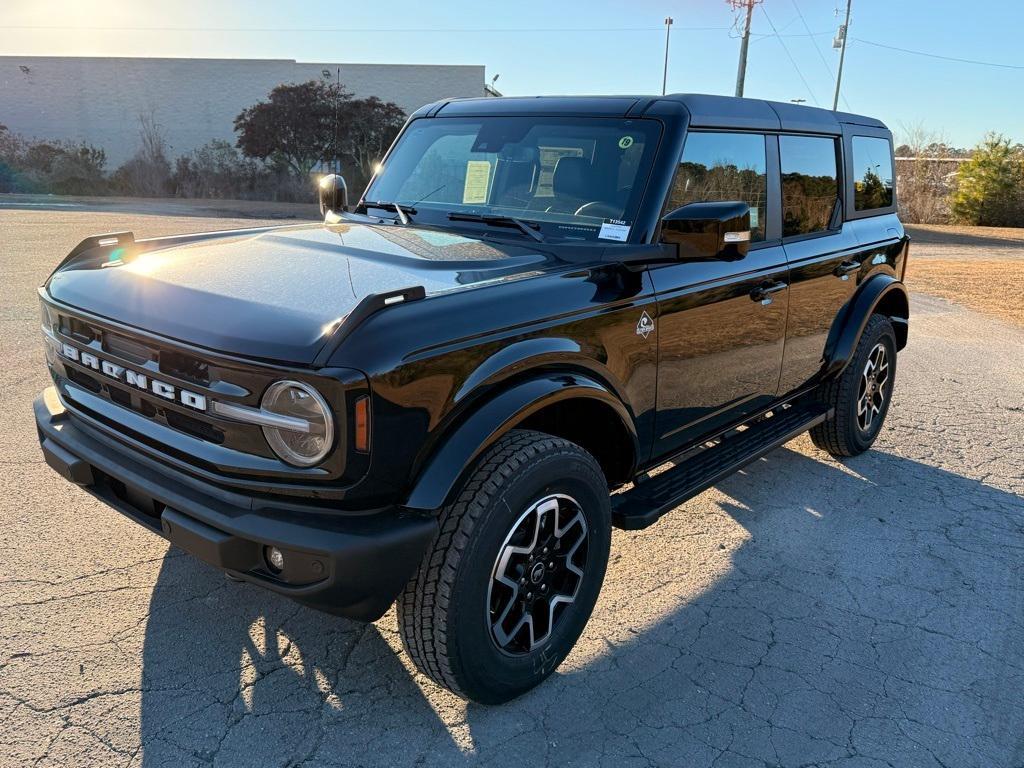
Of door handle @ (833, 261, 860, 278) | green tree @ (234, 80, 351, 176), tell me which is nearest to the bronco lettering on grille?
door handle @ (833, 261, 860, 278)

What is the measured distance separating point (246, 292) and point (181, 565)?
1.57 meters

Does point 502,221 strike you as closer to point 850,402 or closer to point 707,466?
point 707,466

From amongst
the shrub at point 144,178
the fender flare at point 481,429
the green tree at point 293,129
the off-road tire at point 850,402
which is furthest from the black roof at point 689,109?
the shrub at point 144,178

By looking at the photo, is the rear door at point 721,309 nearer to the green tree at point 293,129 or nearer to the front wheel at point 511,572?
the front wheel at point 511,572

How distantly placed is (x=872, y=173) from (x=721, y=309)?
233 cm

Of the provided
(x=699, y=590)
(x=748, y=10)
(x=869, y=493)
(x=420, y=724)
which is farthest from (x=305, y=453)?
(x=748, y=10)

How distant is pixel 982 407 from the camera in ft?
20.9

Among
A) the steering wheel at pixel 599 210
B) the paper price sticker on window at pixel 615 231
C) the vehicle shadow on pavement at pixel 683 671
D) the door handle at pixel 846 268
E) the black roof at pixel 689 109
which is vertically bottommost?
the vehicle shadow on pavement at pixel 683 671

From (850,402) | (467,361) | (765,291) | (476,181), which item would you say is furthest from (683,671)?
(850,402)

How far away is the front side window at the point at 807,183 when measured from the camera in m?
4.16

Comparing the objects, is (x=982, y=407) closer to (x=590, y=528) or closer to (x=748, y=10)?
(x=590, y=528)

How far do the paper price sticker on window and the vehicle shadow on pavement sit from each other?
1.52 metres

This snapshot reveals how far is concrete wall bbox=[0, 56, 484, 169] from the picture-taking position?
33.8 m

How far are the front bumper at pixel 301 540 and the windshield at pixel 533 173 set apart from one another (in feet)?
5.25
